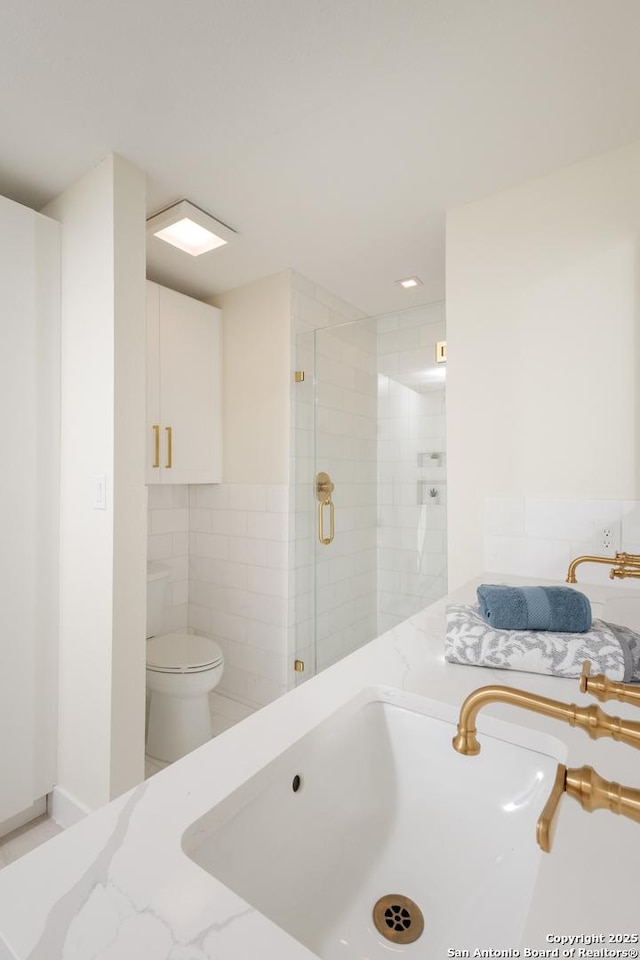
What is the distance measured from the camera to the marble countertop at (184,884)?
397mm

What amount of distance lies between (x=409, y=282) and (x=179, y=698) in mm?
2434

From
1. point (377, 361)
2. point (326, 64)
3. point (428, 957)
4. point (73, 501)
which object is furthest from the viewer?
point (377, 361)

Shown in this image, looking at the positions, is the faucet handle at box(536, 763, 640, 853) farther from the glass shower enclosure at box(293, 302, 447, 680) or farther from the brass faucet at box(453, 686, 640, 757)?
the glass shower enclosure at box(293, 302, 447, 680)

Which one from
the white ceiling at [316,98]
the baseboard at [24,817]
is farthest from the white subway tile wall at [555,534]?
the baseboard at [24,817]

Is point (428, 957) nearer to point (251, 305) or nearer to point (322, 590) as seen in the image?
point (322, 590)

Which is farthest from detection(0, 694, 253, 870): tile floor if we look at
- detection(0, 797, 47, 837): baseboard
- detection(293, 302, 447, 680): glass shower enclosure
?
detection(293, 302, 447, 680): glass shower enclosure

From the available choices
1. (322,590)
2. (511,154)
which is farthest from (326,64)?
(322,590)

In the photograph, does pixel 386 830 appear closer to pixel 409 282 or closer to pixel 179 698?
pixel 179 698

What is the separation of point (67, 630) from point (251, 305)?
1880 millimetres

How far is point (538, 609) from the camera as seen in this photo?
974 mm

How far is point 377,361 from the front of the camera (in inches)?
95.7

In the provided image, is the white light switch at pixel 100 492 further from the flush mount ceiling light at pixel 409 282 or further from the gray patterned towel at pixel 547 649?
the flush mount ceiling light at pixel 409 282

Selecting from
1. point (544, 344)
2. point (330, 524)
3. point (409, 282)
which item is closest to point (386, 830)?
point (544, 344)

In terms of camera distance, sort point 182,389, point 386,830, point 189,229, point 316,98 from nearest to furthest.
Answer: point 386,830 < point 316,98 < point 189,229 < point 182,389
